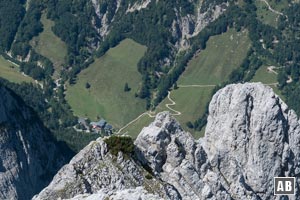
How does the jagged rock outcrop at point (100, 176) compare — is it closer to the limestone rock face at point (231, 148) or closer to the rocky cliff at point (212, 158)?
the rocky cliff at point (212, 158)

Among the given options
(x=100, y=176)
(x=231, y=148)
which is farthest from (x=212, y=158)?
(x=100, y=176)

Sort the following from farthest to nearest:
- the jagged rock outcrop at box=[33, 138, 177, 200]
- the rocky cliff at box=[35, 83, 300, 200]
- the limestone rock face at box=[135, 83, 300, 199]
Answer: the limestone rock face at box=[135, 83, 300, 199] → the rocky cliff at box=[35, 83, 300, 200] → the jagged rock outcrop at box=[33, 138, 177, 200]

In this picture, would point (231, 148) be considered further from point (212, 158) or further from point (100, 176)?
point (100, 176)

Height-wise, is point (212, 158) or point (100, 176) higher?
point (212, 158)

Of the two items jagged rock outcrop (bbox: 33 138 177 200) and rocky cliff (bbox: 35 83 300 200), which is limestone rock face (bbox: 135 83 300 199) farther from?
jagged rock outcrop (bbox: 33 138 177 200)

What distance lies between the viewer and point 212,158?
389 feet

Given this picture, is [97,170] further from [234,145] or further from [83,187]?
[234,145]

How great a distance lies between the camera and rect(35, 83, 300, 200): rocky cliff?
108500 millimetres

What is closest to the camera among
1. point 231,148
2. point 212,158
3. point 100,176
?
point 100,176

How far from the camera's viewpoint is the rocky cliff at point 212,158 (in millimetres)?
108500

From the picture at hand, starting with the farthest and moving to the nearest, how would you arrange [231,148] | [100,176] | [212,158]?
1. [231,148]
2. [212,158]
3. [100,176]

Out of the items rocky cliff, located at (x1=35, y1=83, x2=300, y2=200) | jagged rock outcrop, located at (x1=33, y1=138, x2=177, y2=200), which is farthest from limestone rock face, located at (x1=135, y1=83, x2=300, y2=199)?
jagged rock outcrop, located at (x1=33, y1=138, x2=177, y2=200)

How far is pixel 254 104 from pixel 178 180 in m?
17.2

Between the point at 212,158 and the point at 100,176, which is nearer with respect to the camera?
the point at 100,176
